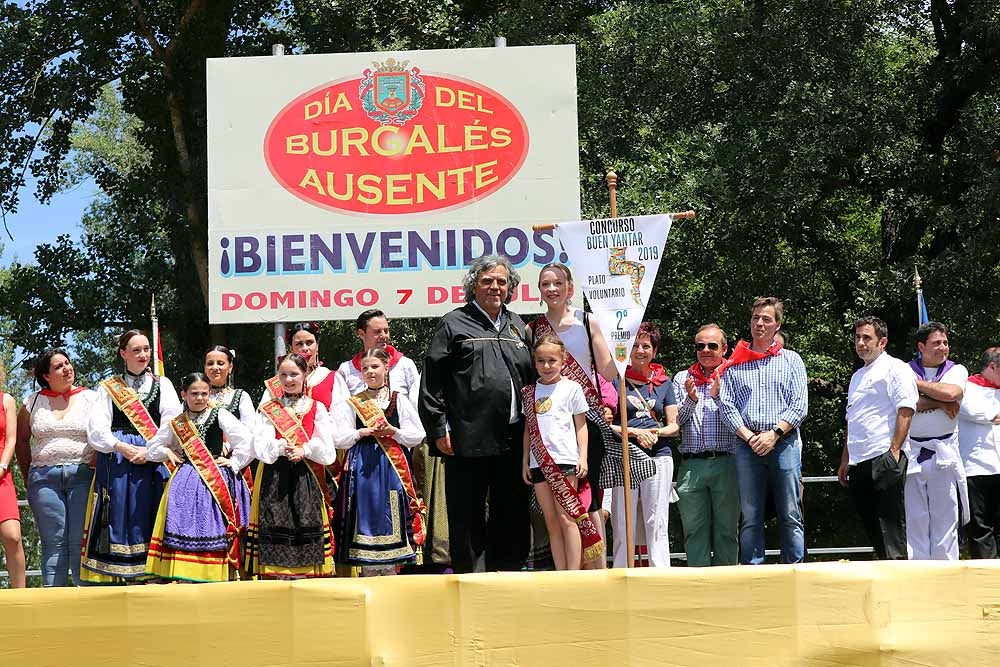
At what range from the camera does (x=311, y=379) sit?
7.50 metres

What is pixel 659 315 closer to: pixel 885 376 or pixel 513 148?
pixel 513 148

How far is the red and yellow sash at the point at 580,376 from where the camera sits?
6557 mm

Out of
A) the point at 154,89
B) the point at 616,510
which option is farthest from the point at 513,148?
the point at 154,89

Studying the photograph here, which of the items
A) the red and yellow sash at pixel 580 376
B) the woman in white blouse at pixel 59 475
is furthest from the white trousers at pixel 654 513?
the woman in white blouse at pixel 59 475

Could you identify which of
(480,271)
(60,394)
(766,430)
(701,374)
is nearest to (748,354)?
(701,374)

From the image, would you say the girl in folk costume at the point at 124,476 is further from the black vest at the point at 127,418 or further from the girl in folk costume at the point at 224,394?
the girl in folk costume at the point at 224,394

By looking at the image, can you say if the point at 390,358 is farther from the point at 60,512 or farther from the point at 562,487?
the point at 60,512

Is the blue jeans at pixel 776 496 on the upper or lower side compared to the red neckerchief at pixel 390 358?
lower

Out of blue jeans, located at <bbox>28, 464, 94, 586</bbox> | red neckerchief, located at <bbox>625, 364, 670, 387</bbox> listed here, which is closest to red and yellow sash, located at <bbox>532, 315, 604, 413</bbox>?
red neckerchief, located at <bbox>625, 364, 670, 387</bbox>

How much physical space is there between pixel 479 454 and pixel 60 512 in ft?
8.74

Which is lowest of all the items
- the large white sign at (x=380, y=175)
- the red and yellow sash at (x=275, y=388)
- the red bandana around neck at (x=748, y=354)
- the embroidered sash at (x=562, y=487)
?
the embroidered sash at (x=562, y=487)

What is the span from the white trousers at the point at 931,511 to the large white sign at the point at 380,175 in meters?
2.75

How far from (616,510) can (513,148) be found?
2916 mm

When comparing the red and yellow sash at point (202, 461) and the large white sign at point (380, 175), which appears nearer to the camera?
the red and yellow sash at point (202, 461)
